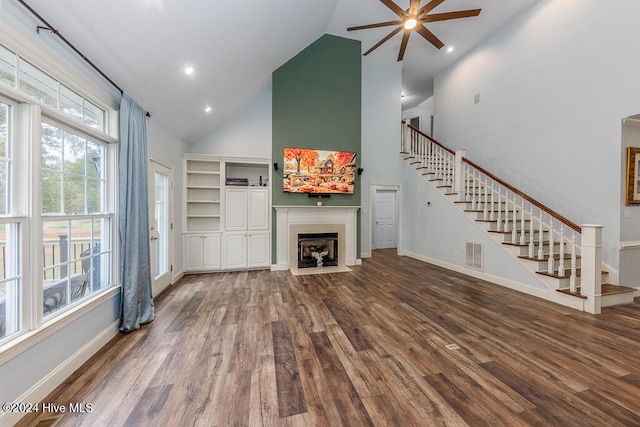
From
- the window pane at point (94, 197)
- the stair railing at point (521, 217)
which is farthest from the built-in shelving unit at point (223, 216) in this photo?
the stair railing at point (521, 217)

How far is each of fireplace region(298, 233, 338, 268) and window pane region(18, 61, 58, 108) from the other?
4.00m

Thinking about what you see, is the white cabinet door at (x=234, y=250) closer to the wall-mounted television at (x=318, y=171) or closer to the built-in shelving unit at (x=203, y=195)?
the built-in shelving unit at (x=203, y=195)

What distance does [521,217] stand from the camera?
4020mm

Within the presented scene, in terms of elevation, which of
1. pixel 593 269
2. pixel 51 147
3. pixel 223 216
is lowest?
pixel 593 269

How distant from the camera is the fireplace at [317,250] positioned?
5297 mm

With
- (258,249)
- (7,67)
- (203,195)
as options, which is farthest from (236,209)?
(7,67)

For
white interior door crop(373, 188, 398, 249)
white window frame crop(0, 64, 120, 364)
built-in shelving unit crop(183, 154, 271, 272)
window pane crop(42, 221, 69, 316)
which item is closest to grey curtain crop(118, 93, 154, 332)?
window pane crop(42, 221, 69, 316)

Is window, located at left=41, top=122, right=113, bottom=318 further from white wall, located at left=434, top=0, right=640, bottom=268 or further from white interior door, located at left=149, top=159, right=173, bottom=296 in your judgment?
white wall, located at left=434, top=0, right=640, bottom=268

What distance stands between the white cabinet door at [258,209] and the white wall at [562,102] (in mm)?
5085

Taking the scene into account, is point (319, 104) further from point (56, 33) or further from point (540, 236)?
point (540, 236)

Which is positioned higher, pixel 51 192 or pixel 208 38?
pixel 208 38

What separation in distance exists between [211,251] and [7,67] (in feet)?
12.2

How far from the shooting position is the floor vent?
450 centimetres

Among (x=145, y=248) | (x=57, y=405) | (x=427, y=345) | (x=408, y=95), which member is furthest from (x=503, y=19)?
(x=57, y=405)
